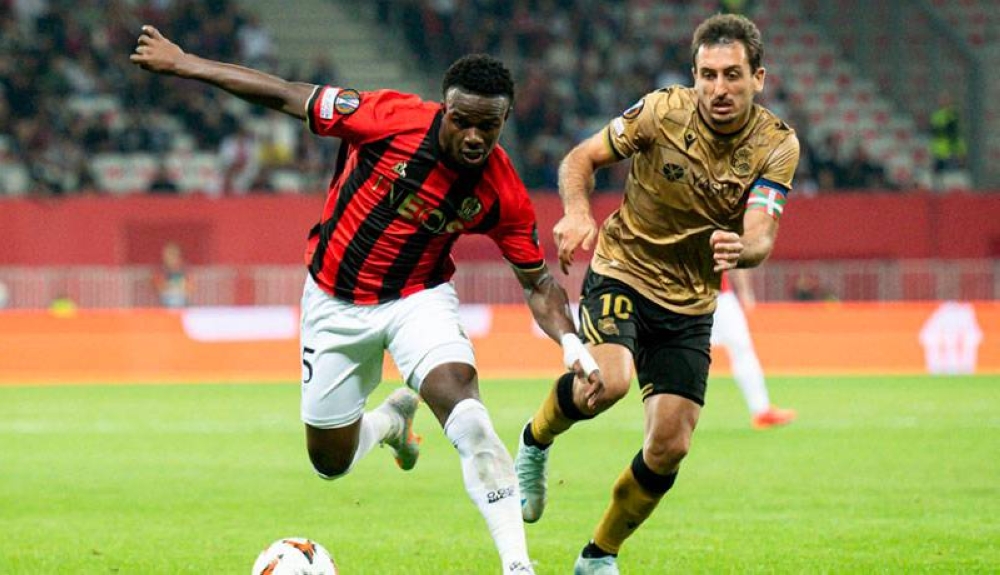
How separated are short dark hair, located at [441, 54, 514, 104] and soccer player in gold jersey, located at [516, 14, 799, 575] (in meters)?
0.58

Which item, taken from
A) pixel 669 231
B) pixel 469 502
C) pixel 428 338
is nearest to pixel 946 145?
pixel 469 502

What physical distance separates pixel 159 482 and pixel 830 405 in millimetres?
7869

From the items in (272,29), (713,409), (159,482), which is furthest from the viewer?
(272,29)

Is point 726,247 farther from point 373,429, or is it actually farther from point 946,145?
point 946,145

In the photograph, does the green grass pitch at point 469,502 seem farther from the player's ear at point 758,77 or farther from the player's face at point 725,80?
the player's ear at point 758,77

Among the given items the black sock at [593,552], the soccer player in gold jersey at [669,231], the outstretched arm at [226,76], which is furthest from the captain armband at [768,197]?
the outstretched arm at [226,76]

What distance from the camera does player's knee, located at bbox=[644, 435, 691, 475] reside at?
7.27m

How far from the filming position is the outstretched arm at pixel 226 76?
6953 mm

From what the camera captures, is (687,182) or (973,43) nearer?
(687,182)

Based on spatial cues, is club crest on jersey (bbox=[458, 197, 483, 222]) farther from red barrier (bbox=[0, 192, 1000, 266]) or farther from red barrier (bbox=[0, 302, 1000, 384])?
red barrier (bbox=[0, 192, 1000, 266])

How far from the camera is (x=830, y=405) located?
16.9 metres

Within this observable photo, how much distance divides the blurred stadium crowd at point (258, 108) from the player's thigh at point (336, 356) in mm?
17885

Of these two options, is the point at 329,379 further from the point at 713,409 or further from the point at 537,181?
the point at 537,181

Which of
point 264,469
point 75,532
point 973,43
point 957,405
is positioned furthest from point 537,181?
point 75,532
